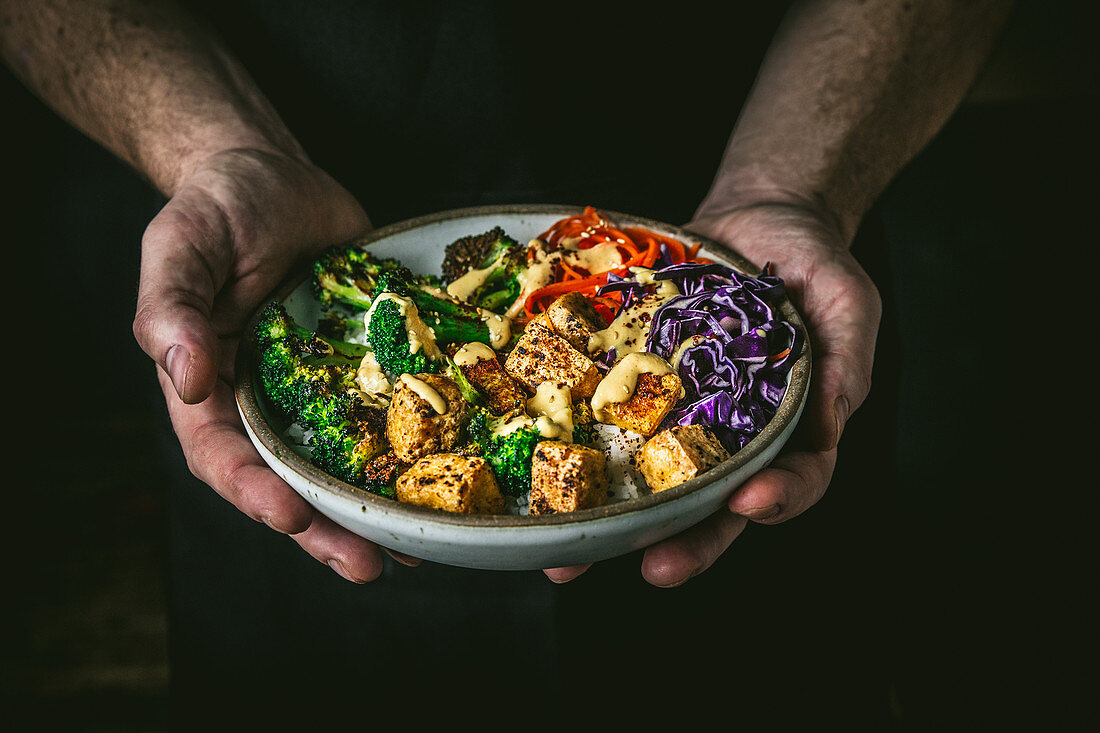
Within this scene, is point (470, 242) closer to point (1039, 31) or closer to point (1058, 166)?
point (1058, 166)

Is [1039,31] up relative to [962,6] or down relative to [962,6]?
down

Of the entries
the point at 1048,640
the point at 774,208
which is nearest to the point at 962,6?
the point at 774,208

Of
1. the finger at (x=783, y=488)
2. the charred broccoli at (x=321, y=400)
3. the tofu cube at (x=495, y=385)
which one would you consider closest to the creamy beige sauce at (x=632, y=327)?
the tofu cube at (x=495, y=385)

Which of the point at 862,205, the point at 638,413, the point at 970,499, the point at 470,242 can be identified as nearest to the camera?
the point at 638,413

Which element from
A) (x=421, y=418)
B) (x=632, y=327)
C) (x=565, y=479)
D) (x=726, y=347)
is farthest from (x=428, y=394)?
(x=726, y=347)

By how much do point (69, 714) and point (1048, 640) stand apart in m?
4.83

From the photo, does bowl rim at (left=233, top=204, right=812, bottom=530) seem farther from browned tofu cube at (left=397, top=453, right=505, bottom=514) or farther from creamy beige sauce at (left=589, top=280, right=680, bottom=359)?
creamy beige sauce at (left=589, top=280, right=680, bottom=359)

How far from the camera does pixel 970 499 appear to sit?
15.1 feet

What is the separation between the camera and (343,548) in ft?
6.81

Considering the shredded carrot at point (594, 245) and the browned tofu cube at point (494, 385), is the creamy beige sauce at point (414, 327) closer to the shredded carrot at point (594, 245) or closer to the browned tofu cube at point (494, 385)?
the browned tofu cube at point (494, 385)

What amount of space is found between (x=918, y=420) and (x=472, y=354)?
345 cm

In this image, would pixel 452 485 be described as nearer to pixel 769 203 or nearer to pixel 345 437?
pixel 345 437

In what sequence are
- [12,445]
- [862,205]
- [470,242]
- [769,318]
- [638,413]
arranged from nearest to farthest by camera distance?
[638,413]
[769,318]
[470,242]
[862,205]
[12,445]

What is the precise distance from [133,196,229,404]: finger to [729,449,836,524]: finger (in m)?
1.30
